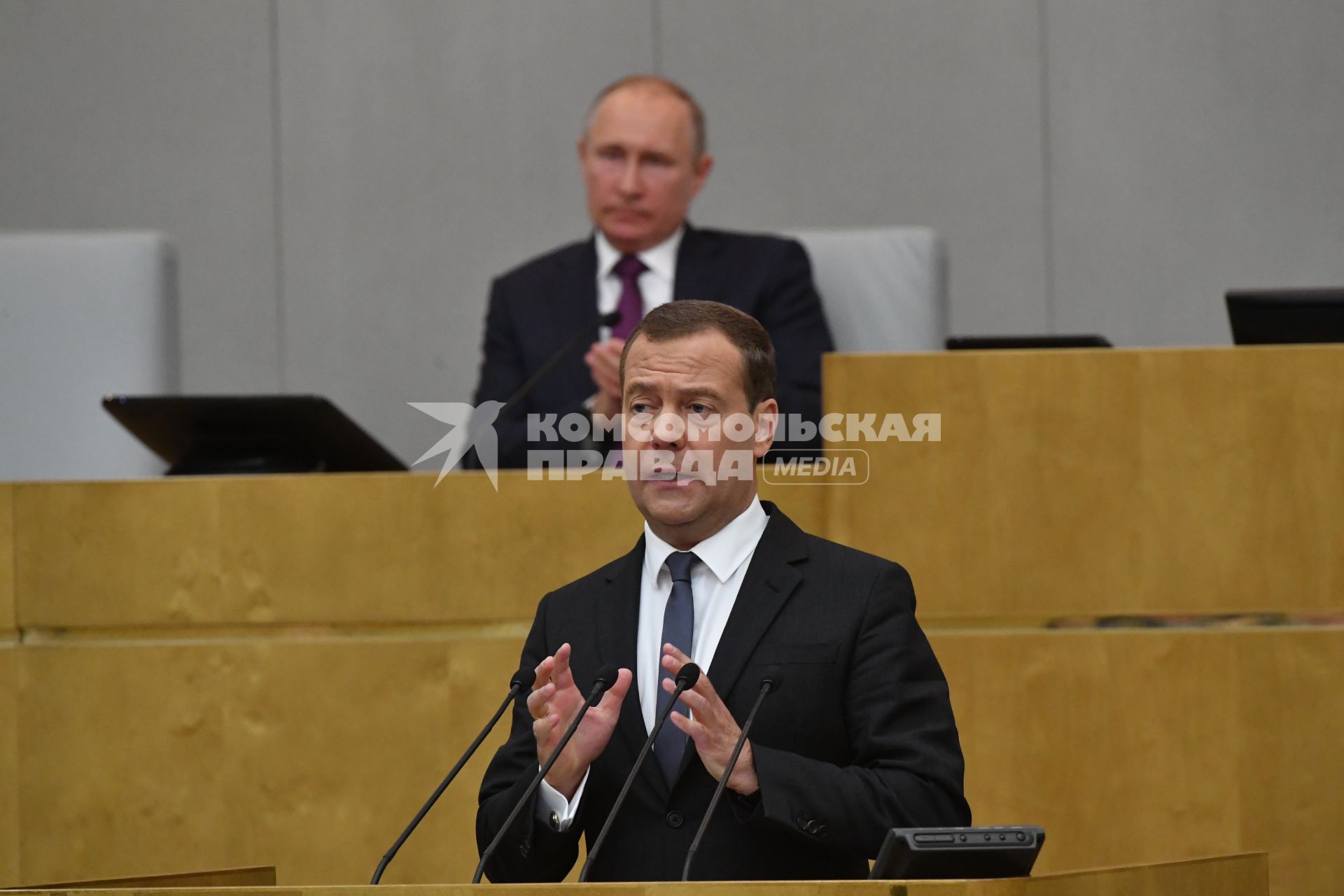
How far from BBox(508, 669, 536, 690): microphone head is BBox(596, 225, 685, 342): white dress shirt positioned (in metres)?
1.90

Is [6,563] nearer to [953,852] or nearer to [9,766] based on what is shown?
[9,766]

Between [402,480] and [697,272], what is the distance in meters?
1.11

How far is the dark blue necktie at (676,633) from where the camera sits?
6.41 feet

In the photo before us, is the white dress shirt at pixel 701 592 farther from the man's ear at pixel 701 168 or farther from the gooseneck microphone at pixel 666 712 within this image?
the man's ear at pixel 701 168

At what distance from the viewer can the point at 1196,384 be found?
2668 mm

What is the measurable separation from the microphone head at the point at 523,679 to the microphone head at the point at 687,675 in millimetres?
184

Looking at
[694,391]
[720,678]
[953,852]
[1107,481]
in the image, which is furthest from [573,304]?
[953,852]

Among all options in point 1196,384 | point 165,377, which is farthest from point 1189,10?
point 165,377

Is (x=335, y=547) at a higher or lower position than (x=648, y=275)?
lower

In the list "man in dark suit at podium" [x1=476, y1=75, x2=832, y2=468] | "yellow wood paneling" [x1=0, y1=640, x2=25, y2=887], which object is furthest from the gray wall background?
"yellow wood paneling" [x1=0, y1=640, x2=25, y2=887]

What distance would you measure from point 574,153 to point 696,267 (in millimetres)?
1338

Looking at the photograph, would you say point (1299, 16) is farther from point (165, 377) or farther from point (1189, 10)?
point (165, 377)

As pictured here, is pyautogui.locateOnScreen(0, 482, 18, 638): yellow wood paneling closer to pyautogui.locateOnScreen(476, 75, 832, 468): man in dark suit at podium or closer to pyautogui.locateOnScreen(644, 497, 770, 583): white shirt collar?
pyautogui.locateOnScreen(476, 75, 832, 468): man in dark suit at podium

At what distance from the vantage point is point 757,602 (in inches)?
77.8
